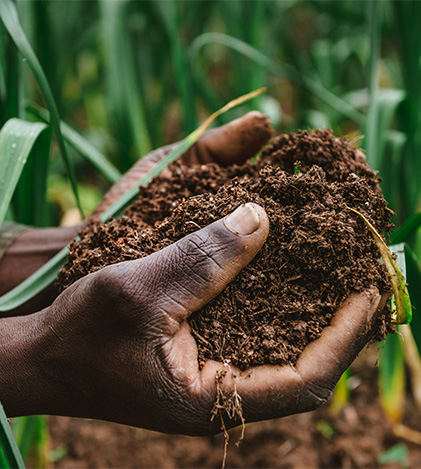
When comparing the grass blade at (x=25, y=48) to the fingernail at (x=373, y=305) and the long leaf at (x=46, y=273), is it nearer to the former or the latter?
the long leaf at (x=46, y=273)

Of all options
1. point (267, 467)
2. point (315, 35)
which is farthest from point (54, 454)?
point (315, 35)

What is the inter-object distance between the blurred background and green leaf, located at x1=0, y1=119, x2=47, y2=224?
9 cm

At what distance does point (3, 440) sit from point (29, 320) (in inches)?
6.7

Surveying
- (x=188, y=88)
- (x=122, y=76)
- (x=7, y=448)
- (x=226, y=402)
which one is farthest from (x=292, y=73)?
(x=7, y=448)

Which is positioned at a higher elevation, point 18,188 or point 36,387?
point 18,188

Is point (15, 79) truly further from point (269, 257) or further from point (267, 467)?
point (267, 467)

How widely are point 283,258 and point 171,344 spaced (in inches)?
7.6

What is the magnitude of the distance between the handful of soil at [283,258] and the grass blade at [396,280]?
0.07 ft

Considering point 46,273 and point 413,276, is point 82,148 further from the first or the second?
point 413,276

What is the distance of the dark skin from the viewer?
21.5 inches

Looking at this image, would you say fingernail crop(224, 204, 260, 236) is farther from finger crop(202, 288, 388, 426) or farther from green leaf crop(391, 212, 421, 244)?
green leaf crop(391, 212, 421, 244)

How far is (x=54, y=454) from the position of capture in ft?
3.98

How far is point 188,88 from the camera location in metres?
1.27

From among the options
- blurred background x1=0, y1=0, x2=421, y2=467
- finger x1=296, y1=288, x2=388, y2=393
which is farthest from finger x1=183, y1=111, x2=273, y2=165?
finger x1=296, y1=288, x2=388, y2=393
